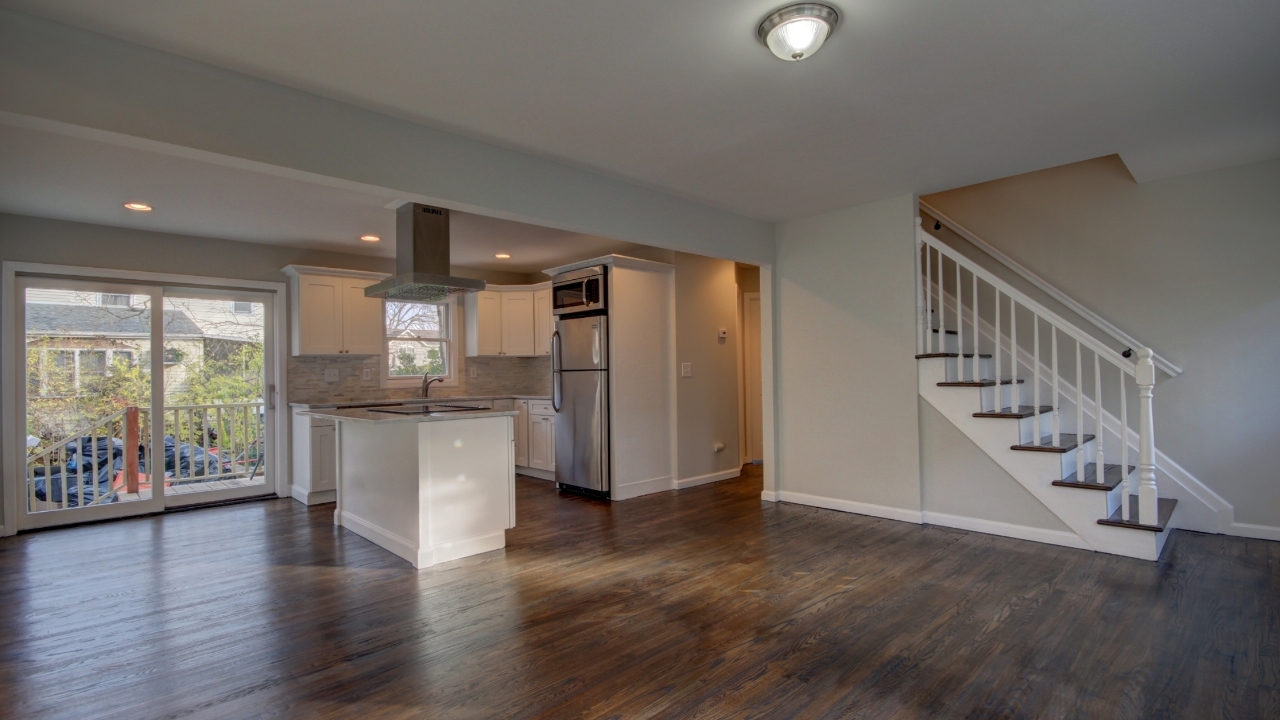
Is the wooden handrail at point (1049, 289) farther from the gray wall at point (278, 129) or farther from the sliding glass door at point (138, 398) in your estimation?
the sliding glass door at point (138, 398)

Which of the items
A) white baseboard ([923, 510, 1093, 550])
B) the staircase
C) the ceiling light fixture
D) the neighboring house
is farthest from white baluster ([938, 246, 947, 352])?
the neighboring house

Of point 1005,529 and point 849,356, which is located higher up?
point 849,356

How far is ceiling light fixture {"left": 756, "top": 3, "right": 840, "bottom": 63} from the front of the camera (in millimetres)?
2072

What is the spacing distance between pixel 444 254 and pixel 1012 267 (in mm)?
4145

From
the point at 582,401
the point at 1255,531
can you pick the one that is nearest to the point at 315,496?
the point at 582,401

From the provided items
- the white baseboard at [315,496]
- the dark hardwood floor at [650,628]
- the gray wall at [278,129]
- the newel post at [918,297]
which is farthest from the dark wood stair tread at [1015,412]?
the white baseboard at [315,496]

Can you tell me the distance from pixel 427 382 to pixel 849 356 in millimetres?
4215

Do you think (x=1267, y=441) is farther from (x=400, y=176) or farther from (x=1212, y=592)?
(x=400, y=176)

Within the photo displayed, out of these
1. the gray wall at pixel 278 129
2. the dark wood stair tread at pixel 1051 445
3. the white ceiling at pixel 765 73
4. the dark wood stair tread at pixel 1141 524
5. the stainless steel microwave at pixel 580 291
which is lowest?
the dark wood stair tread at pixel 1141 524

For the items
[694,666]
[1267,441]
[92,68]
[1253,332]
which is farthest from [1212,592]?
[92,68]

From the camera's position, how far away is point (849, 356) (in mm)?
4641

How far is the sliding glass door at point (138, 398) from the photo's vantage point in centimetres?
458

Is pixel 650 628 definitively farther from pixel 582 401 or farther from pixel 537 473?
pixel 537 473

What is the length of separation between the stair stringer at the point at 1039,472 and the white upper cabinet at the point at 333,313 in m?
4.93
